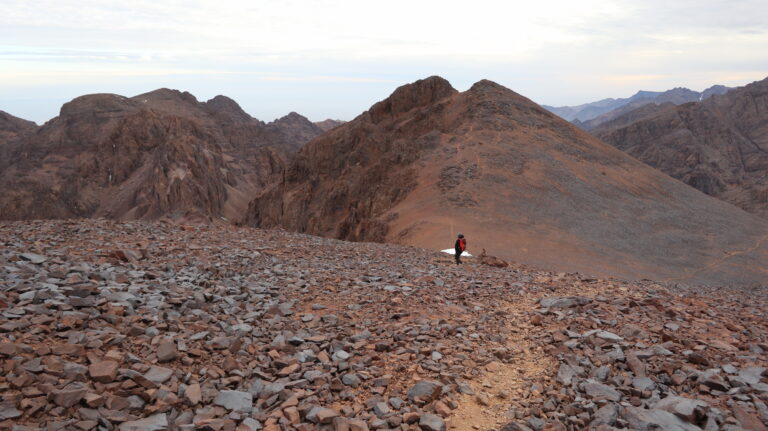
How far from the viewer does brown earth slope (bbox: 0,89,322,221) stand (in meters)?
78.2

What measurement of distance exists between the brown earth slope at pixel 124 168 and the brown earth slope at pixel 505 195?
18371 mm

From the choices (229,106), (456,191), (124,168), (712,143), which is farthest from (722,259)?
(229,106)

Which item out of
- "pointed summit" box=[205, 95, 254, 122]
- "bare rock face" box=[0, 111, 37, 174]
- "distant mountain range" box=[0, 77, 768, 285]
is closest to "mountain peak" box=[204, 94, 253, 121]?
"pointed summit" box=[205, 95, 254, 122]

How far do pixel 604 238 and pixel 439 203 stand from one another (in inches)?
430

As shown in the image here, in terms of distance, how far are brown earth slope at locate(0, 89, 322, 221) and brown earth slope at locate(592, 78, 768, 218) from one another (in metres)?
86.3

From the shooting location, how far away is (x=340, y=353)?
7355 millimetres

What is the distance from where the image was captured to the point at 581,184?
37.6 metres

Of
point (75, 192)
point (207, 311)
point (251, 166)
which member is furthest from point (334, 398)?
point (251, 166)

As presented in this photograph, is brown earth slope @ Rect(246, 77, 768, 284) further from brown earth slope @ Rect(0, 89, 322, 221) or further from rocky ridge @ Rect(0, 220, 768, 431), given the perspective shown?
brown earth slope @ Rect(0, 89, 322, 221)

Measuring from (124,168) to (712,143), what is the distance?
132m

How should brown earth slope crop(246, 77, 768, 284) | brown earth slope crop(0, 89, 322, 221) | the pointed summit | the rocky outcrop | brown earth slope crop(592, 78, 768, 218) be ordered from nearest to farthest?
brown earth slope crop(246, 77, 768, 284), brown earth slope crop(0, 89, 322, 221), brown earth slope crop(592, 78, 768, 218), the pointed summit, the rocky outcrop

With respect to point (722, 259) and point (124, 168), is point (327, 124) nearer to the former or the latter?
point (124, 168)

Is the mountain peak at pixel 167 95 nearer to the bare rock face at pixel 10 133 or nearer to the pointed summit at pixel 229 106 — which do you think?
the pointed summit at pixel 229 106

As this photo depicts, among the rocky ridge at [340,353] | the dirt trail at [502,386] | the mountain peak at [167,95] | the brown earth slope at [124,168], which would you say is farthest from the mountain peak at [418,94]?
the mountain peak at [167,95]
